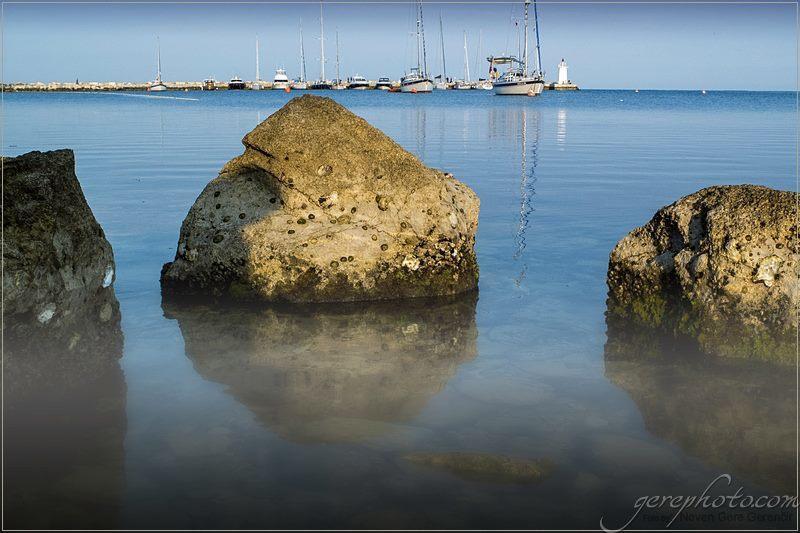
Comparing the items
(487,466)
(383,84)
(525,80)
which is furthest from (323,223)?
(383,84)

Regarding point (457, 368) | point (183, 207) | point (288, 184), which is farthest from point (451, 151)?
point (457, 368)

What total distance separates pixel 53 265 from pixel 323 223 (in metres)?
3.21

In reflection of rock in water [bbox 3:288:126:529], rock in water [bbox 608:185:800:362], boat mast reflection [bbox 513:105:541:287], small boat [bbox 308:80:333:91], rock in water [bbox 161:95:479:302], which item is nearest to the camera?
reflection of rock in water [bbox 3:288:126:529]

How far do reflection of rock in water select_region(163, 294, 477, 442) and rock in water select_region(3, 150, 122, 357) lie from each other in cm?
94

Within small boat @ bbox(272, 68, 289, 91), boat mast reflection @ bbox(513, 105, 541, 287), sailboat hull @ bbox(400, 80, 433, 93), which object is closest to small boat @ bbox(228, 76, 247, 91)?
small boat @ bbox(272, 68, 289, 91)

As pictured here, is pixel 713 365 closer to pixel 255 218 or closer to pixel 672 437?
pixel 672 437

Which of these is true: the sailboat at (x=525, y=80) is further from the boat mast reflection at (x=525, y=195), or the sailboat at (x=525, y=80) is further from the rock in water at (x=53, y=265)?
the rock in water at (x=53, y=265)

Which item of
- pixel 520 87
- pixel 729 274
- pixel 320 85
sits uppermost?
pixel 320 85

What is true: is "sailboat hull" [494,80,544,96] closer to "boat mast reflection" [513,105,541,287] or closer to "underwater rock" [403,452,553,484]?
"boat mast reflection" [513,105,541,287]

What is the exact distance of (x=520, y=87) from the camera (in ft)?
346

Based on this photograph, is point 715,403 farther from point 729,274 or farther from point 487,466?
point 487,466

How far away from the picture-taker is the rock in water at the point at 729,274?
22.2ft

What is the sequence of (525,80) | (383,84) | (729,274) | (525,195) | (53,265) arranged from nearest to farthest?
(53,265), (729,274), (525,195), (525,80), (383,84)

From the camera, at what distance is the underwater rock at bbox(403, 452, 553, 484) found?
193 inches
